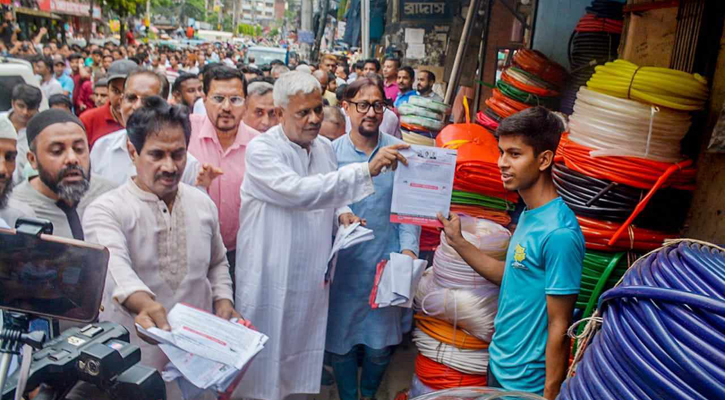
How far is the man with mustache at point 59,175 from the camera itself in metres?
2.27

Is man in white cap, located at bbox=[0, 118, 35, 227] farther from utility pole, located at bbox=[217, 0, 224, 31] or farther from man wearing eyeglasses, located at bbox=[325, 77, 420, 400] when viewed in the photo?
utility pole, located at bbox=[217, 0, 224, 31]

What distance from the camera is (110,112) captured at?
4.29 m

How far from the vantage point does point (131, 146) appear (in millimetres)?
2299

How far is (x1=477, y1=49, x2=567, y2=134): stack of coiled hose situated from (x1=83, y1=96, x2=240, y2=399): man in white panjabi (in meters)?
2.43

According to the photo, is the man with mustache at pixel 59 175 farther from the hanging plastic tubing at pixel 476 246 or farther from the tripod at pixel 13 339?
the hanging plastic tubing at pixel 476 246

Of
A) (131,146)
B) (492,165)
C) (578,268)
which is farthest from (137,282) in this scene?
(492,165)

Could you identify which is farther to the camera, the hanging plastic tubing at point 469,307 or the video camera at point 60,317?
the hanging plastic tubing at point 469,307

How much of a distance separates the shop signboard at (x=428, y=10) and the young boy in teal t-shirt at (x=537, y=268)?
787 centimetres

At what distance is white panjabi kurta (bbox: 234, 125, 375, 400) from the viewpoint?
2848 millimetres

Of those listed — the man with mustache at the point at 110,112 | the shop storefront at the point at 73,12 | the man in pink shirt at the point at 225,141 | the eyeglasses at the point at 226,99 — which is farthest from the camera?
the shop storefront at the point at 73,12

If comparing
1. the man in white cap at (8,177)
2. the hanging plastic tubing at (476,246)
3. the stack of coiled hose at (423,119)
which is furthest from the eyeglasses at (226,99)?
the hanging plastic tubing at (476,246)

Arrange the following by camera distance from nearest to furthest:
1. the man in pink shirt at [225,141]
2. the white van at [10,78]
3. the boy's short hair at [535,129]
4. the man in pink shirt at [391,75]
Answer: the boy's short hair at [535,129] < the man in pink shirt at [225,141] < the white van at [10,78] < the man in pink shirt at [391,75]

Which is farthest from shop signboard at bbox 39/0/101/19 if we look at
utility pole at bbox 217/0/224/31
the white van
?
utility pole at bbox 217/0/224/31

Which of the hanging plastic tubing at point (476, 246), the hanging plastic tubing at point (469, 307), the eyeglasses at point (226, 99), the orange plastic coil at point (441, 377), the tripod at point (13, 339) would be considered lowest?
the orange plastic coil at point (441, 377)
